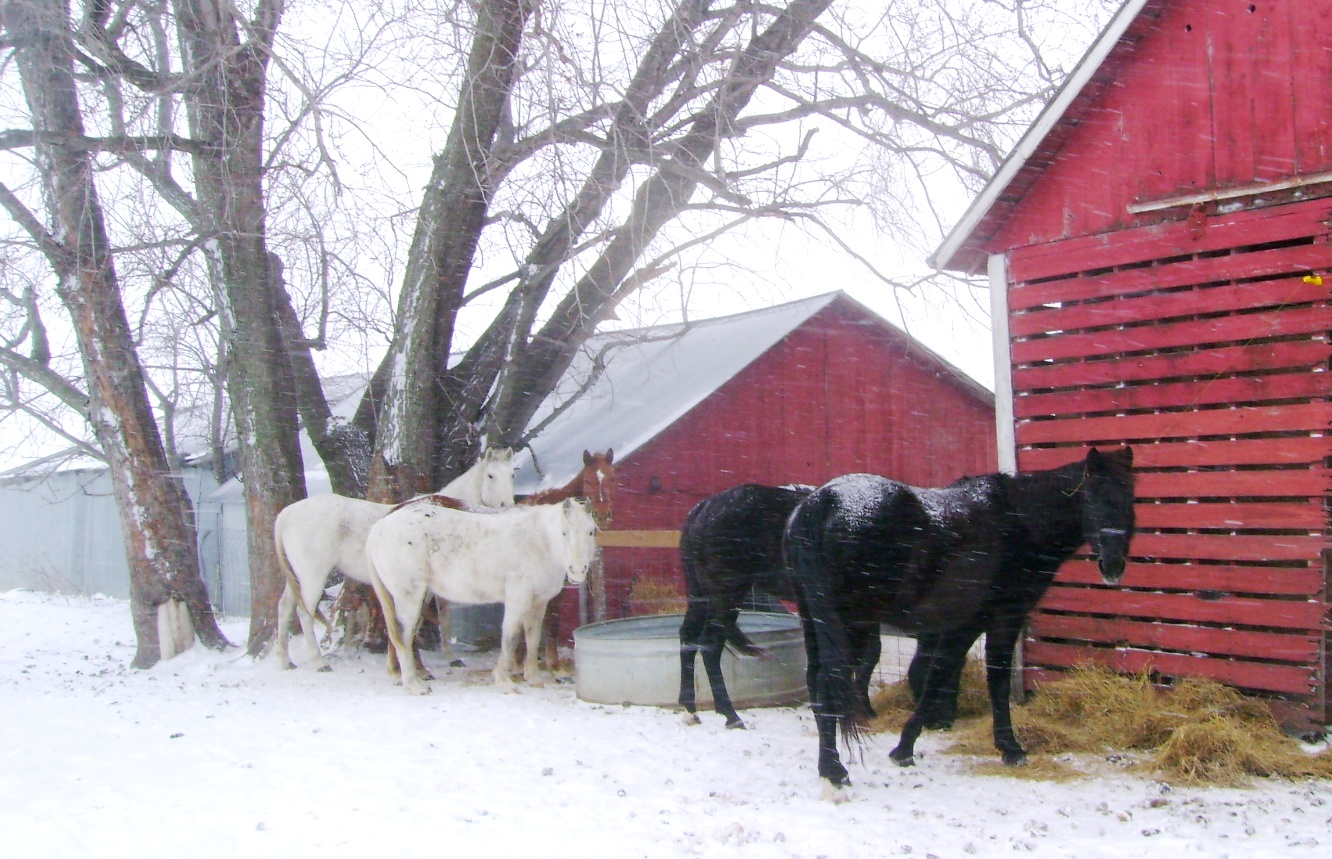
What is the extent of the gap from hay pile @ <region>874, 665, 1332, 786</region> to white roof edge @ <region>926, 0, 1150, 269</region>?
313 cm

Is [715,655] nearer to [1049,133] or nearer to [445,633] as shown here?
[445,633]

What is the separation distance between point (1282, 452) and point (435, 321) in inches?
284

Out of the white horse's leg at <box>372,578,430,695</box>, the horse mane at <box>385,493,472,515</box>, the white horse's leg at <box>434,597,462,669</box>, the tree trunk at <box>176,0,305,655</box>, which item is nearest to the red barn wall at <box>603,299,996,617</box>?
the white horse's leg at <box>434,597,462,669</box>

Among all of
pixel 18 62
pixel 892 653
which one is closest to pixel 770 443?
pixel 892 653

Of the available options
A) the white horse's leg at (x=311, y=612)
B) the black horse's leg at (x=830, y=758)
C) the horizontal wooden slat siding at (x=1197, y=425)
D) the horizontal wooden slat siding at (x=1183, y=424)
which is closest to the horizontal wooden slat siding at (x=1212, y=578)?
the horizontal wooden slat siding at (x=1197, y=425)

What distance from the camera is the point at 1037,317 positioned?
7.04 metres

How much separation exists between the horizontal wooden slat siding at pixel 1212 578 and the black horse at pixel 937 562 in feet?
4.18

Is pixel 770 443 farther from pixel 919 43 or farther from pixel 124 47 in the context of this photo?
pixel 124 47

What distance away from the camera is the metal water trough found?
714 centimetres

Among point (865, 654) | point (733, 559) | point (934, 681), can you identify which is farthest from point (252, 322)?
point (934, 681)

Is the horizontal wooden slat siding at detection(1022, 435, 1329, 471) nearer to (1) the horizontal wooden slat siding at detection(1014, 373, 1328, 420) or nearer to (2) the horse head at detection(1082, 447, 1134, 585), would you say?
(1) the horizontal wooden slat siding at detection(1014, 373, 1328, 420)

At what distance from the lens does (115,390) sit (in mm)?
10023

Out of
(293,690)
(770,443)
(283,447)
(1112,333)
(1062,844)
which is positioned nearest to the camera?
(1062,844)

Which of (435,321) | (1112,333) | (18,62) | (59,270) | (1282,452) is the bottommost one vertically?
(1282,452)
